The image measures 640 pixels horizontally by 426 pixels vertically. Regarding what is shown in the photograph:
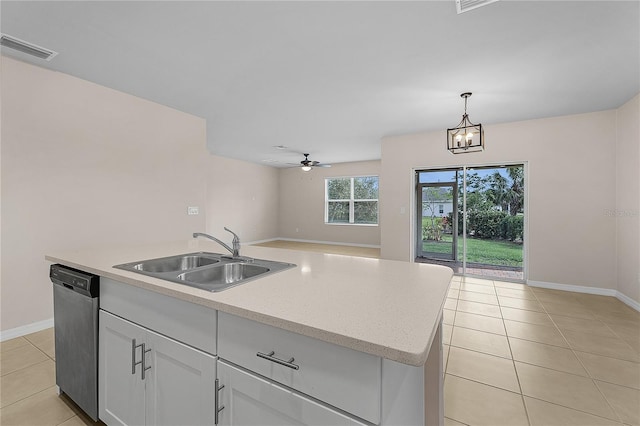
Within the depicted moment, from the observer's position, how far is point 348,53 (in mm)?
2490

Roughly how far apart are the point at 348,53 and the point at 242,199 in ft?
21.0

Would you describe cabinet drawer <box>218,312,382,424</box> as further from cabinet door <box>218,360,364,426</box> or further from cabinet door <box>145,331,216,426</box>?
cabinet door <box>145,331,216,426</box>

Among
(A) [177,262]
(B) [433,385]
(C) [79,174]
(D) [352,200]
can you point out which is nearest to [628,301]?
(B) [433,385]

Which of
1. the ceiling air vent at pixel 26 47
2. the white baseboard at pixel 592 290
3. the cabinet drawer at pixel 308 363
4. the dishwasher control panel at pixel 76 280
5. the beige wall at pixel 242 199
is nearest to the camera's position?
the cabinet drawer at pixel 308 363

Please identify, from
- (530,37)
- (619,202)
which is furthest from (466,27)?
(619,202)

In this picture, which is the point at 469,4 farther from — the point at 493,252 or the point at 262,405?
the point at 493,252

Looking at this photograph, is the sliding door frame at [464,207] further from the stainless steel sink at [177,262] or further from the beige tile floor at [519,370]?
the stainless steel sink at [177,262]

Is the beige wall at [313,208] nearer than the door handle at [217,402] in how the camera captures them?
No

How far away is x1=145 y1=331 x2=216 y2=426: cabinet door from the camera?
3.39ft

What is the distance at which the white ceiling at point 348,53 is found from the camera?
1961 mm

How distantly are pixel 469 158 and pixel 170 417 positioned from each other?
17.0ft

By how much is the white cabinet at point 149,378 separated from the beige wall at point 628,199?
16.2ft

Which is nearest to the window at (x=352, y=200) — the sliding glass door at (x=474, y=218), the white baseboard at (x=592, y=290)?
the sliding glass door at (x=474, y=218)

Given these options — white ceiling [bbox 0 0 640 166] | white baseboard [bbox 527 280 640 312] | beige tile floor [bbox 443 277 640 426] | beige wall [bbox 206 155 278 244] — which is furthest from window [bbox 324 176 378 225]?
beige tile floor [bbox 443 277 640 426]
